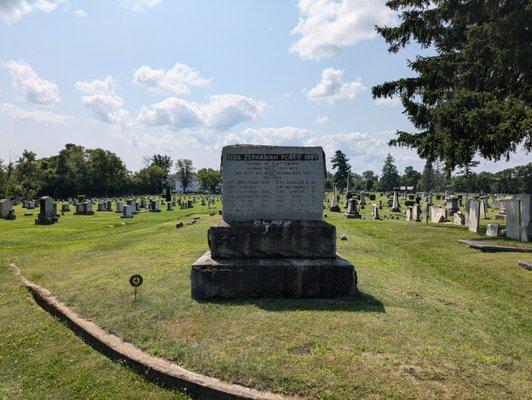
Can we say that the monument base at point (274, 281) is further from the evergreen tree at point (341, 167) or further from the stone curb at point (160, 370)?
the evergreen tree at point (341, 167)

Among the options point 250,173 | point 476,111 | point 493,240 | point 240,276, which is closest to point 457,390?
point 240,276

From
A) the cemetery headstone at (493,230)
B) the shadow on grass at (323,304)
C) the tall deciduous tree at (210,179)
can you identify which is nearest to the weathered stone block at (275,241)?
the shadow on grass at (323,304)

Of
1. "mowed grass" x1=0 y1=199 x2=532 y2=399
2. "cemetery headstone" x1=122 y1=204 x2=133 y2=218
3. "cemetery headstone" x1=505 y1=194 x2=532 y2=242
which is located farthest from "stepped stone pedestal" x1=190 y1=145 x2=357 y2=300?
"cemetery headstone" x1=122 y1=204 x2=133 y2=218

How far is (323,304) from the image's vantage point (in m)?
6.23

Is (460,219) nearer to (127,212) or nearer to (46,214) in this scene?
(127,212)

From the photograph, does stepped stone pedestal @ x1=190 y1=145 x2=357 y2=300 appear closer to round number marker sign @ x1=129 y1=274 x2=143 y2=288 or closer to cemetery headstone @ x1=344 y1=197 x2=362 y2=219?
round number marker sign @ x1=129 y1=274 x2=143 y2=288

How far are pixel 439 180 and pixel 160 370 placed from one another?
127181 mm

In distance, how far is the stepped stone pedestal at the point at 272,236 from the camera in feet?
21.9

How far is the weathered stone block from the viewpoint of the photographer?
706 cm

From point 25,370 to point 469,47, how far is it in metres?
17.9

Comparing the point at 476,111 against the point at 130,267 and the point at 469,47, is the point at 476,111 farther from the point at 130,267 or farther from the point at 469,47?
the point at 130,267

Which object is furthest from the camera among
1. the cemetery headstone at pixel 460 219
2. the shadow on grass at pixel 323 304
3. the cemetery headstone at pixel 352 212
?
the cemetery headstone at pixel 352 212

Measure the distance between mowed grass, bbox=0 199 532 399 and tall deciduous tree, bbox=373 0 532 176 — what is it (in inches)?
288

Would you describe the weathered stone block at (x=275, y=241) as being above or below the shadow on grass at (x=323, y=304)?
above
